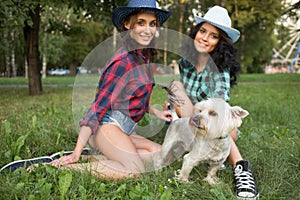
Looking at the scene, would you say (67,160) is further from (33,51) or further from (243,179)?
(33,51)

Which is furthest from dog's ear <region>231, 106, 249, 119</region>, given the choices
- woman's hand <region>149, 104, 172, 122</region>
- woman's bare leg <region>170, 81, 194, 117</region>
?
woman's hand <region>149, 104, 172, 122</region>

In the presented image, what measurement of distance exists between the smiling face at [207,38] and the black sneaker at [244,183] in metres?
0.98

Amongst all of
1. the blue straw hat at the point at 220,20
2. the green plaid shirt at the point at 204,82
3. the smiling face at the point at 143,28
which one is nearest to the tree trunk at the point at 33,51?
the smiling face at the point at 143,28

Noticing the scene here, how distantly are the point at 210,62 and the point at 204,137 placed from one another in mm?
700

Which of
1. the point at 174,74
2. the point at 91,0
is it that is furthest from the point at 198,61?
the point at 91,0

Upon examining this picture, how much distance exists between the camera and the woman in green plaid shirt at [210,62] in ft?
9.03

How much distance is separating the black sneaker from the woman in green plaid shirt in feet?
0.06

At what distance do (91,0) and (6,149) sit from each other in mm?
4226

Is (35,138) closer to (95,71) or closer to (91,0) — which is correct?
(95,71)

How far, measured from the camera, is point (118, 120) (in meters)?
2.89

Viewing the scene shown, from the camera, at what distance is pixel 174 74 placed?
291cm

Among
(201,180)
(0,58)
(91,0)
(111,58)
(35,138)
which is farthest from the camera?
(0,58)

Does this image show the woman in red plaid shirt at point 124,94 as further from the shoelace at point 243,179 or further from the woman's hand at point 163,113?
the shoelace at point 243,179

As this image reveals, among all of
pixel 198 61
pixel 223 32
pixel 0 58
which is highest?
pixel 223 32
